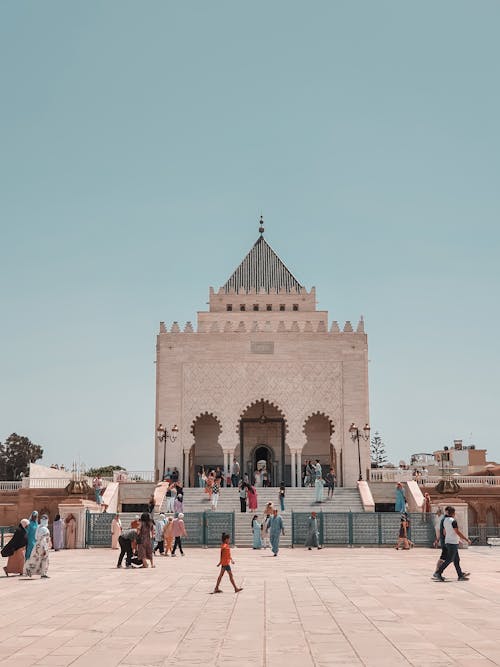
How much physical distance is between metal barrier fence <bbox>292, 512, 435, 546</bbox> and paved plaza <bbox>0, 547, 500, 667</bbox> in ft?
17.3

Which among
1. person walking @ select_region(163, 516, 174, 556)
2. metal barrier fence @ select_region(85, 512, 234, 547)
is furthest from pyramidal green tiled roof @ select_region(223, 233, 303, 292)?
person walking @ select_region(163, 516, 174, 556)

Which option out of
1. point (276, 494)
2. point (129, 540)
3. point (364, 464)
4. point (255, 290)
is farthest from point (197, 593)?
point (255, 290)

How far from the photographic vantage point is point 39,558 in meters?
13.6

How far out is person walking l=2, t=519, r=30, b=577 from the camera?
44.9ft

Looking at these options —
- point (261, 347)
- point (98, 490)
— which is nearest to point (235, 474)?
point (261, 347)

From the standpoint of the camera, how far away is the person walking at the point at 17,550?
13.7 m

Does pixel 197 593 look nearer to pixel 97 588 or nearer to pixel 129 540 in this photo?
pixel 97 588

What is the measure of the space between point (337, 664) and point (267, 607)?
3263 millimetres

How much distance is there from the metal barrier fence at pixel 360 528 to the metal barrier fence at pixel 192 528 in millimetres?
1672

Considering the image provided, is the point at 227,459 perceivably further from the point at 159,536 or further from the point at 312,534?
the point at 159,536

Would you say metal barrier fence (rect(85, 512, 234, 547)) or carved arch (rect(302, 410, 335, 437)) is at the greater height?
carved arch (rect(302, 410, 335, 437))

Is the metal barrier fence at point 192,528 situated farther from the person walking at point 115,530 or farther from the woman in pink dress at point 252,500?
the woman in pink dress at point 252,500

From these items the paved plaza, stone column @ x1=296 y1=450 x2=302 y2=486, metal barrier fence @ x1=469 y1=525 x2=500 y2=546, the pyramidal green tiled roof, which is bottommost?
metal barrier fence @ x1=469 y1=525 x2=500 y2=546

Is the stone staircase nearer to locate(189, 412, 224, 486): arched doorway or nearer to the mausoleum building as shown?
the mausoleum building
